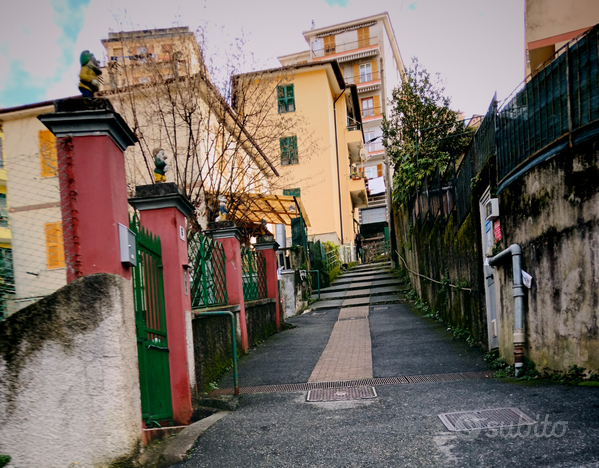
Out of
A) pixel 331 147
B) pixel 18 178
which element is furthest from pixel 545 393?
pixel 331 147

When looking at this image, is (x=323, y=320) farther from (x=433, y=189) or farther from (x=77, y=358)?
(x=77, y=358)

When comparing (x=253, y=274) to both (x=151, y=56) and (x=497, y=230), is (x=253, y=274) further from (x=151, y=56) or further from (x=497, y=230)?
(x=497, y=230)

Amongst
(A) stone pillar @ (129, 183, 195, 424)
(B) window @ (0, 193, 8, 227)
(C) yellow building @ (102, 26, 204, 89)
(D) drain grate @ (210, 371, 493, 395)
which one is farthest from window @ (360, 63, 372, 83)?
(B) window @ (0, 193, 8, 227)

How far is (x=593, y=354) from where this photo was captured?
541 cm

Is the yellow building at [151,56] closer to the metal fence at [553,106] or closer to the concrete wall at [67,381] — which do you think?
the metal fence at [553,106]

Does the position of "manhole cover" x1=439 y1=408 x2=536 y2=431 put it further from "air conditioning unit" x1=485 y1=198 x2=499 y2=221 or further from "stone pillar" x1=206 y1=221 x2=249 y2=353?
"stone pillar" x1=206 y1=221 x2=249 y2=353

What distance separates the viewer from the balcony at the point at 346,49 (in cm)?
5041

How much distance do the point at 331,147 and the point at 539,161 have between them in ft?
73.7

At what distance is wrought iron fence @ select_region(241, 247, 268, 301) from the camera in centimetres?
1146

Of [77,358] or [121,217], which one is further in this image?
[121,217]

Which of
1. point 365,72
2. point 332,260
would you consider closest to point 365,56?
point 365,72

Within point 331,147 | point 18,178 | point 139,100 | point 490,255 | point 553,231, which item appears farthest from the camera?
point 331,147

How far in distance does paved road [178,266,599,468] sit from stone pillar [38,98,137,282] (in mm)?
1937

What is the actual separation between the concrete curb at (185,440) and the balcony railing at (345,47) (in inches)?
1963
